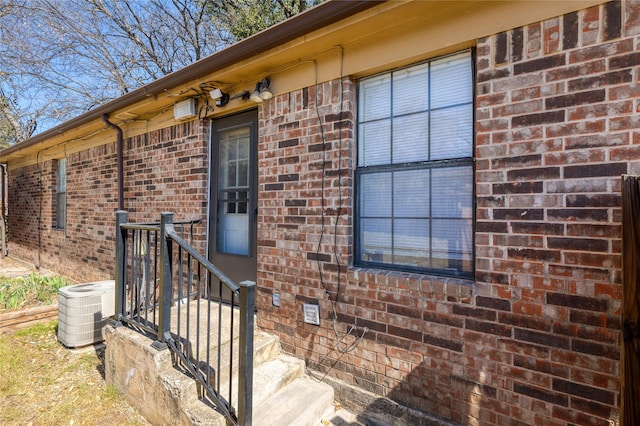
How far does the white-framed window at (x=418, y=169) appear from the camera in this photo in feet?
7.97

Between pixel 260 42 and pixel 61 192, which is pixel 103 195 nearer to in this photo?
pixel 61 192

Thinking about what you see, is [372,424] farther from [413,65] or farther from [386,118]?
[413,65]

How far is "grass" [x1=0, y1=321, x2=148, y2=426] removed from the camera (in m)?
2.72

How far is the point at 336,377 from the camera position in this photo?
→ 113 inches

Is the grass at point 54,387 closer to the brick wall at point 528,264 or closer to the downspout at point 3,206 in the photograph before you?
the brick wall at point 528,264

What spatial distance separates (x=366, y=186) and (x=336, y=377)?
1.62 m

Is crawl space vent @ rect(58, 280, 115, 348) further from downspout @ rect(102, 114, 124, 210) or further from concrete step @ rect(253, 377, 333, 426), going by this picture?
concrete step @ rect(253, 377, 333, 426)

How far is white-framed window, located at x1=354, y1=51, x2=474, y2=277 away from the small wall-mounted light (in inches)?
36.8

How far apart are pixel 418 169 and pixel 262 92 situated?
1.70 m

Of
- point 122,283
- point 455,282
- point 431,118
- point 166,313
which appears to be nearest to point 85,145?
point 122,283

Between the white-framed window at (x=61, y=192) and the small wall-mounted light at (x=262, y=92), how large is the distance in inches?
234

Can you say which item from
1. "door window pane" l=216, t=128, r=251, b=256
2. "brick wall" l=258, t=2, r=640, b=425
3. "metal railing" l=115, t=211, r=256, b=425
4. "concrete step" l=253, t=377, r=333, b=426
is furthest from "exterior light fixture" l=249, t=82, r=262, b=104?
"concrete step" l=253, t=377, r=333, b=426

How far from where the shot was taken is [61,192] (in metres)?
7.28

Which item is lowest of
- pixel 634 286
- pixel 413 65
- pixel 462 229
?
pixel 634 286
